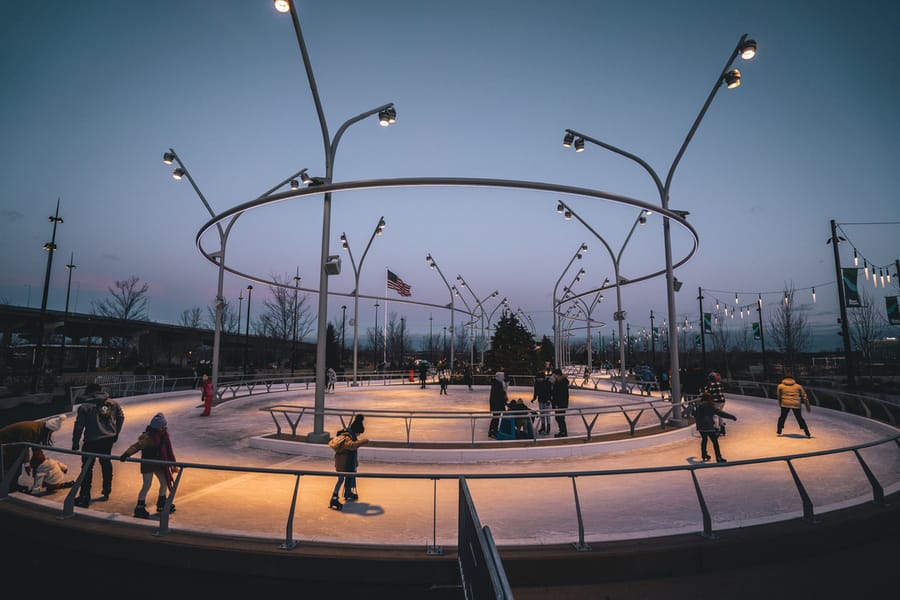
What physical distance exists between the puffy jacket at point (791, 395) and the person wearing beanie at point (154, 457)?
14.8 meters

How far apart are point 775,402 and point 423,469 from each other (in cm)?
2012

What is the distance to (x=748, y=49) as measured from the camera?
10.4 meters

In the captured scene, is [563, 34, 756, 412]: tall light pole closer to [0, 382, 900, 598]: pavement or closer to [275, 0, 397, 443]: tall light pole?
[0, 382, 900, 598]: pavement

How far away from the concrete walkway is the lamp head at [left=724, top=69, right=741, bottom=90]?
31.3 feet

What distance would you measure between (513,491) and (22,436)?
9.05 meters

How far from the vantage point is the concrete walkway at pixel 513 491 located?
5605 mm

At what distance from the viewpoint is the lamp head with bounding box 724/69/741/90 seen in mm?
11516

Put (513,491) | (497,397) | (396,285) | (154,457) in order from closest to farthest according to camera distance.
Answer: (154,457) → (513,491) → (497,397) → (396,285)

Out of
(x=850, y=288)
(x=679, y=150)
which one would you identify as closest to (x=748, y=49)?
(x=679, y=150)

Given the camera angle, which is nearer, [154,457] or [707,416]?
[154,457]

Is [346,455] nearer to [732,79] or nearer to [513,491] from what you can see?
[513,491]

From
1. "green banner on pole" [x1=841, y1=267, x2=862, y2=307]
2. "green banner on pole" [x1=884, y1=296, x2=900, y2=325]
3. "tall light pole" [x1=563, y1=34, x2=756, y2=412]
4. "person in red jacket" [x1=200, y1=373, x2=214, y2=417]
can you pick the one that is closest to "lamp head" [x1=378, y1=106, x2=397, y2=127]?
"tall light pole" [x1=563, y1=34, x2=756, y2=412]

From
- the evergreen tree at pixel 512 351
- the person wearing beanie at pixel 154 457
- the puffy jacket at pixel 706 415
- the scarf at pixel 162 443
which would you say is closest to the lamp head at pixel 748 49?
the puffy jacket at pixel 706 415

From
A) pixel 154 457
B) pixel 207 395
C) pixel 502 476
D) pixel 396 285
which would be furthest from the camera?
pixel 396 285
